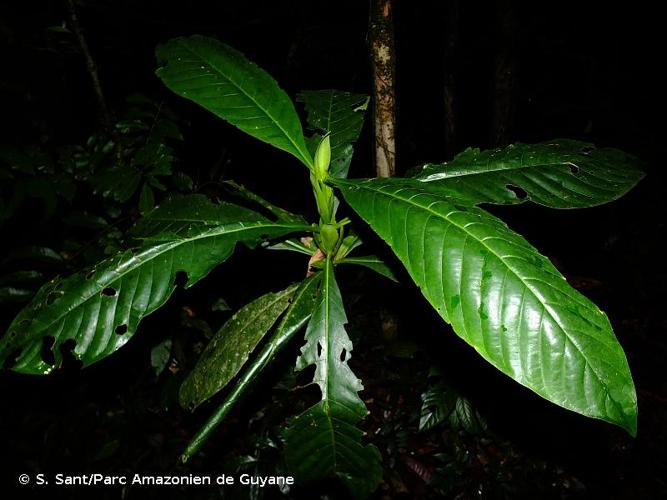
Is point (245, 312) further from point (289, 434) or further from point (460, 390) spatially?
point (460, 390)

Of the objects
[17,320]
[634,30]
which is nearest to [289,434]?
[17,320]

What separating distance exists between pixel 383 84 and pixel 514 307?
1167 mm

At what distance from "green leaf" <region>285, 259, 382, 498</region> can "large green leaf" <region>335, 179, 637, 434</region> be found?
561 mm

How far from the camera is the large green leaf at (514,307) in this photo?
741mm

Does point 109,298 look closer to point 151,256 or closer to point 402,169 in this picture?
point 151,256

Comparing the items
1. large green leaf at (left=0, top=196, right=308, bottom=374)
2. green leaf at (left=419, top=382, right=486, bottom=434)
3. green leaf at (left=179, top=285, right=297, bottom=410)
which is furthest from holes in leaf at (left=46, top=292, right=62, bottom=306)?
green leaf at (left=419, top=382, right=486, bottom=434)

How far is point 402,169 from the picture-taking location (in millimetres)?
4602

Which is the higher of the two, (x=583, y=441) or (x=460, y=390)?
(x=460, y=390)

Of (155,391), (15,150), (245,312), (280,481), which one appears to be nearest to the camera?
(245,312)

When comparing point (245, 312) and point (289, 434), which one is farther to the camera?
point (245, 312)

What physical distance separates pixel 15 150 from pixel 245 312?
51.2 inches

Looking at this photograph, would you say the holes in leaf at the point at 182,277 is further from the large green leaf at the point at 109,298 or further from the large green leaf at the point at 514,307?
the large green leaf at the point at 514,307

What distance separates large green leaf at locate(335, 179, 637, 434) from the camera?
741mm

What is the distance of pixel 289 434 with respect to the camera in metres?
1.34
